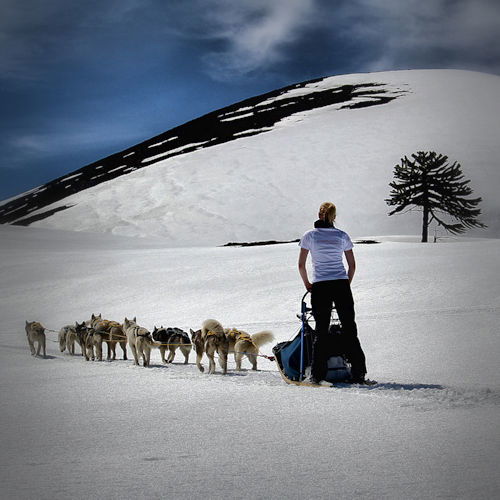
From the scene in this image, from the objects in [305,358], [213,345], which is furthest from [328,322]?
[213,345]

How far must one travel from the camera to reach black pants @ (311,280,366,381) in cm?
604

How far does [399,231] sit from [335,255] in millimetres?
40205

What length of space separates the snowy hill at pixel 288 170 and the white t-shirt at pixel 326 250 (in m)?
37.4

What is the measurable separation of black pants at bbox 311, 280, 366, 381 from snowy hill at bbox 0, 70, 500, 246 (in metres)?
37.5

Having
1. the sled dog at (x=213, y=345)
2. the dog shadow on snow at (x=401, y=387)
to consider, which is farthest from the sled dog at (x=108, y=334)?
the dog shadow on snow at (x=401, y=387)

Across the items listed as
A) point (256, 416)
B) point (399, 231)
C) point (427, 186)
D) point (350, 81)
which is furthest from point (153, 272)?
point (350, 81)

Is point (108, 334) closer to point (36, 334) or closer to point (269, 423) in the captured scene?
point (36, 334)

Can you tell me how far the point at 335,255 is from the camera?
6.09 m

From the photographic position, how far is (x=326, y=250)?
609 cm

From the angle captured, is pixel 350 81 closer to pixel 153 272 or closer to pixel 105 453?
pixel 153 272

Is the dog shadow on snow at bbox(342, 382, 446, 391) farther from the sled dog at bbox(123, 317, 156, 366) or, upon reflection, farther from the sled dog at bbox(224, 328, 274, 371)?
the sled dog at bbox(123, 317, 156, 366)

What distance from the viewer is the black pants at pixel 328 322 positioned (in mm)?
6039

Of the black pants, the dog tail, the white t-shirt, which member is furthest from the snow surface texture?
the white t-shirt

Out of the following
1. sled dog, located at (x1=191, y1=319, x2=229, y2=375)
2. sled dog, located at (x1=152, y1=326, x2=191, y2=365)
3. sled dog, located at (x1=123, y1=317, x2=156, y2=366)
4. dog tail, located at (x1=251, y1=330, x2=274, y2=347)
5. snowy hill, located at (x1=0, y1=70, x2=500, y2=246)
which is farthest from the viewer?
snowy hill, located at (x1=0, y1=70, x2=500, y2=246)
